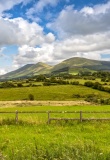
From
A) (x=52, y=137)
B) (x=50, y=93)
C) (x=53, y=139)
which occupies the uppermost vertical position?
(x=53, y=139)

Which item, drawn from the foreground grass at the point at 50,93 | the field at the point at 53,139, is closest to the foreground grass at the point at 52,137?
the field at the point at 53,139

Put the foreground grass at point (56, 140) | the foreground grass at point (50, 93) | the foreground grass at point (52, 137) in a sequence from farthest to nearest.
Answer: the foreground grass at point (50, 93)
the foreground grass at point (52, 137)
the foreground grass at point (56, 140)

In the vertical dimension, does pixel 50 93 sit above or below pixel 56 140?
below

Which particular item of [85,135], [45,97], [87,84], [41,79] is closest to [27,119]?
[85,135]

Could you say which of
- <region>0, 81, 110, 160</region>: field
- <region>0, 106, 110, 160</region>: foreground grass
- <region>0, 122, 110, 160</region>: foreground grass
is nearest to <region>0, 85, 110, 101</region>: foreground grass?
<region>0, 81, 110, 160</region>: field

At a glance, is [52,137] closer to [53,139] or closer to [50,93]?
[53,139]

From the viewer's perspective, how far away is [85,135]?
816 inches

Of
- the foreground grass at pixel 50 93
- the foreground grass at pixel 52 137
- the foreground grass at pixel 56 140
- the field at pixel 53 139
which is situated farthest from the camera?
the foreground grass at pixel 50 93

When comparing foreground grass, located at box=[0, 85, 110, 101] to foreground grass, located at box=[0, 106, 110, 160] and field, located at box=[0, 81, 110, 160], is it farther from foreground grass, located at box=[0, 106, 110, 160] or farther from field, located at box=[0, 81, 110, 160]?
foreground grass, located at box=[0, 106, 110, 160]

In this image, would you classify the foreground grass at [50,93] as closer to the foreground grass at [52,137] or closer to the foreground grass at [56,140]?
the foreground grass at [52,137]

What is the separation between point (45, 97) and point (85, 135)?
88637mm

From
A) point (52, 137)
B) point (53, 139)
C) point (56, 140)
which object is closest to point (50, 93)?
point (52, 137)

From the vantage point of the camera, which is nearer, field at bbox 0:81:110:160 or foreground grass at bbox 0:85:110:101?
field at bbox 0:81:110:160

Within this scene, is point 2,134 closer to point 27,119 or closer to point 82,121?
point 27,119
